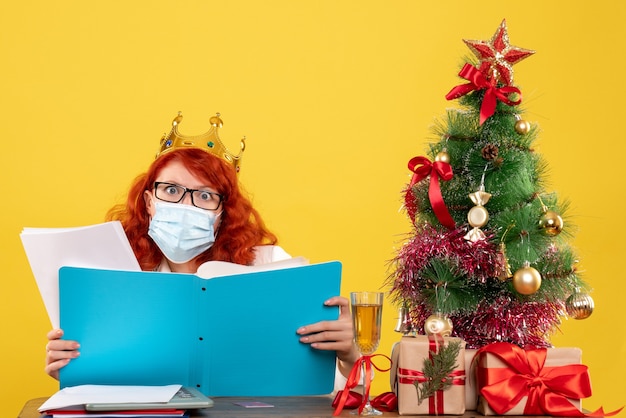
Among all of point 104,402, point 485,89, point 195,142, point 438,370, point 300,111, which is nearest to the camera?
point 104,402

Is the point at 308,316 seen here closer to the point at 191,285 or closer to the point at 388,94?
the point at 191,285

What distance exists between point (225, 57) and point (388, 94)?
0.64 meters

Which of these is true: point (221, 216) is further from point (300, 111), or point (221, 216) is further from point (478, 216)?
point (478, 216)

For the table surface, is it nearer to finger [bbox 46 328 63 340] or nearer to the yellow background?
finger [bbox 46 328 63 340]

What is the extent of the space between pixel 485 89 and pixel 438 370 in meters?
0.65

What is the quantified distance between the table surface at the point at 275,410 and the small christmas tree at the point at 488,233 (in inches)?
10.0

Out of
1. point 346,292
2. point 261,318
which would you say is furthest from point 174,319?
point 346,292

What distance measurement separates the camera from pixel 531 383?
1.51 m

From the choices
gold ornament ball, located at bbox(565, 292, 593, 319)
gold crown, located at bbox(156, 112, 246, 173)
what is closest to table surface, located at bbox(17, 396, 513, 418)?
gold ornament ball, located at bbox(565, 292, 593, 319)

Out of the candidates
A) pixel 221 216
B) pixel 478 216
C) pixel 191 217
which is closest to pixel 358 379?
pixel 478 216

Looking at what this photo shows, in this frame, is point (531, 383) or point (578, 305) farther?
point (578, 305)

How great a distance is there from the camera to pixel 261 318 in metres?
1.65

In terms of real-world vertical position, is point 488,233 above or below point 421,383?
above

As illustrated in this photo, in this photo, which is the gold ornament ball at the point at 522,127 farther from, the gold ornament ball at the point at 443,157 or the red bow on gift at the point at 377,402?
the red bow on gift at the point at 377,402
